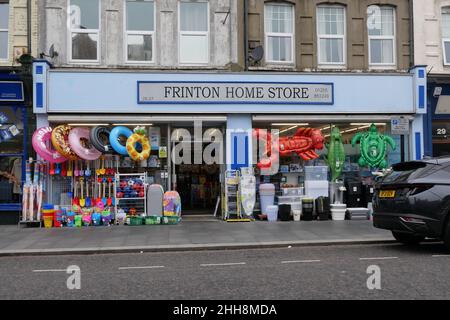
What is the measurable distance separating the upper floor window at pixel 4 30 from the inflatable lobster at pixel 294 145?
803 centimetres

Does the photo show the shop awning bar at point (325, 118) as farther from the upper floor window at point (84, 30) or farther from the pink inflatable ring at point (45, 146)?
the pink inflatable ring at point (45, 146)

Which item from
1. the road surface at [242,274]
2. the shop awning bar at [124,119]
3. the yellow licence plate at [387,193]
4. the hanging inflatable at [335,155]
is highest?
the shop awning bar at [124,119]

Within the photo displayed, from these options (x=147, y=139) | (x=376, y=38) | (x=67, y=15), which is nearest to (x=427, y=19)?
(x=376, y=38)

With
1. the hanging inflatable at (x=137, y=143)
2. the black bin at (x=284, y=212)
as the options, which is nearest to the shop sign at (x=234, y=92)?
the hanging inflatable at (x=137, y=143)

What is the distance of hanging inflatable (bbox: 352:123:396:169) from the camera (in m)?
16.4

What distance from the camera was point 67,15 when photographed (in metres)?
15.9

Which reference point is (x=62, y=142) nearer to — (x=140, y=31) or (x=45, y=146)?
(x=45, y=146)

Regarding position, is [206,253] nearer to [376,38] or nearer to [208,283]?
[208,283]

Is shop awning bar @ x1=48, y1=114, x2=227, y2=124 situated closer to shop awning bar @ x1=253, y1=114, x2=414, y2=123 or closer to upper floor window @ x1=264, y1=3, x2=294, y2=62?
shop awning bar @ x1=253, y1=114, x2=414, y2=123

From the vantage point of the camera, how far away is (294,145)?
16578mm

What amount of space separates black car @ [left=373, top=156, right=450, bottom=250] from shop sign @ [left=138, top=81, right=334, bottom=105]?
6242 mm

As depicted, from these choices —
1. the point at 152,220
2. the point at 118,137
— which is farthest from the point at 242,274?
the point at 118,137

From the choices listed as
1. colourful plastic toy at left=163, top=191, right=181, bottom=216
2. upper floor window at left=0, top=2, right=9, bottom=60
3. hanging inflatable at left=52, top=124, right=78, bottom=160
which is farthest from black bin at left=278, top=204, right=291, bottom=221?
upper floor window at left=0, top=2, right=9, bottom=60

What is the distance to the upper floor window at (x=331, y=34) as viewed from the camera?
1716 cm
